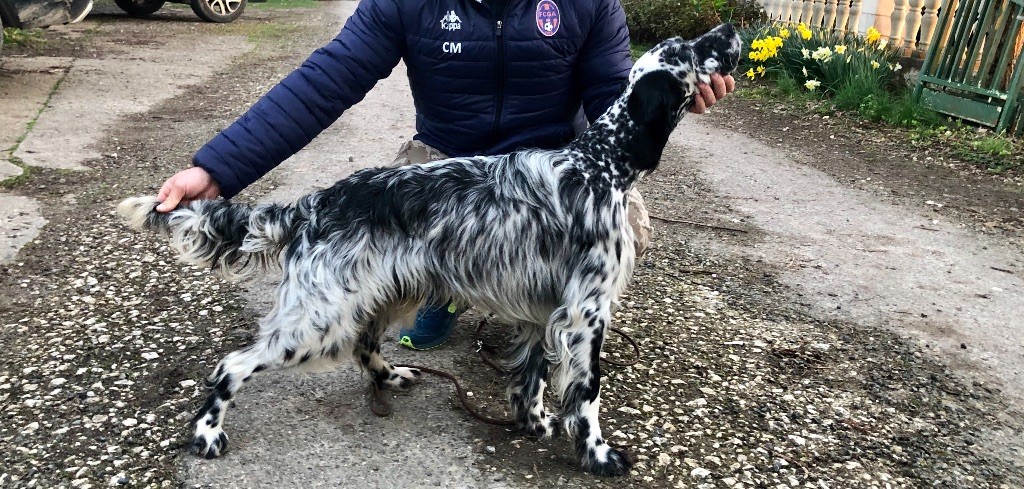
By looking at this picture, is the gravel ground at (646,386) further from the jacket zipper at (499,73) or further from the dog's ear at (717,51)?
the dog's ear at (717,51)

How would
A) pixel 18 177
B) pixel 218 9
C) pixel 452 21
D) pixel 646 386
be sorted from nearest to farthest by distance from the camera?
1. pixel 452 21
2. pixel 646 386
3. pixel 18 177
4. pixel 218 9

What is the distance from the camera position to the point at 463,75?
3.38 m

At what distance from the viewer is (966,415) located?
3396mm

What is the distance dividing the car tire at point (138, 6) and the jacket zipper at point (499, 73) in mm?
12817

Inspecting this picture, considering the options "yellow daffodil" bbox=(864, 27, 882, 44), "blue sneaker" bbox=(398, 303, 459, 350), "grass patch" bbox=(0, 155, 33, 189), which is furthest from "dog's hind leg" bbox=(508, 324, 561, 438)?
"yellow daffodil" bbox=(864, 27, 882, 44)

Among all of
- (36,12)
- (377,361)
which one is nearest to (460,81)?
(377,361)

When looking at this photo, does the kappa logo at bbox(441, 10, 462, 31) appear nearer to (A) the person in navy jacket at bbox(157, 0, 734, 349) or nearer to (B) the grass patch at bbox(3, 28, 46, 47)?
(A) the person in navy jacket at bbox(157, 0, 734, 349)

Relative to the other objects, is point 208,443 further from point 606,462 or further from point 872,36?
point 872,36

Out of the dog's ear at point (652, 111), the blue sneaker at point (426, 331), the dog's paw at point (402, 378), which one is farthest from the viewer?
the blue sneaker at point (426, 331)

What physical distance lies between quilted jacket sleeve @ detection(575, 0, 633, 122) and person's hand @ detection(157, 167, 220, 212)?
1.44 m

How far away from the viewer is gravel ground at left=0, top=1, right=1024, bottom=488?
2.97 metres

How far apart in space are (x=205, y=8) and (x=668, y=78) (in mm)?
12835

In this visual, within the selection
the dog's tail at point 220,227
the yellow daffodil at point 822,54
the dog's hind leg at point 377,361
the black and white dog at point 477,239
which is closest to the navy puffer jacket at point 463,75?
the dog's tail at point 220,227

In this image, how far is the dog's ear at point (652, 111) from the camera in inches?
113
